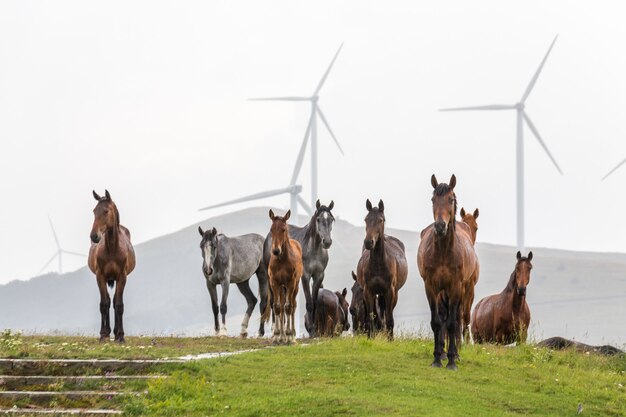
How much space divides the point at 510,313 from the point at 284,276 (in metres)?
5.30

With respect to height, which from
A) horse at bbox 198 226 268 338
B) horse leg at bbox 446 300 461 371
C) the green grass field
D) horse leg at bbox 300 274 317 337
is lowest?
the green grass field

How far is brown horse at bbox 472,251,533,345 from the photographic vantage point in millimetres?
26578

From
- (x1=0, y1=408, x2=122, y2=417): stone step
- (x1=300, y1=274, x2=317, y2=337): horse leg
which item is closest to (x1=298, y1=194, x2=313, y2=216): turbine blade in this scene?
(x1=300, y1=274, x2=317, y2=337): horse leg

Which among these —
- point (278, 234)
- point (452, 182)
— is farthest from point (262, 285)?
point (452, 182)

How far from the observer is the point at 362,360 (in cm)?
2142

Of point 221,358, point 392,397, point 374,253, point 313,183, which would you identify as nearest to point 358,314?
point 374,253

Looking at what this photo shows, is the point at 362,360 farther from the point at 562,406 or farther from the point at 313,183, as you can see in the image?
the point at 313,183

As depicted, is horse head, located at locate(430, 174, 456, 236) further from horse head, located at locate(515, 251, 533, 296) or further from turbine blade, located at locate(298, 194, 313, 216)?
turbine blade, located at locate(298, 194, 313, 216)

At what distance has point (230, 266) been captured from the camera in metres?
32.0

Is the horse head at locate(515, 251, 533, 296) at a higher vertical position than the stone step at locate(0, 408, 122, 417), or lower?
higher

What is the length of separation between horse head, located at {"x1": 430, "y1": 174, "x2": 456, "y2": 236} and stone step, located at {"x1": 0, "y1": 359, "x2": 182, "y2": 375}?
4.70 metres

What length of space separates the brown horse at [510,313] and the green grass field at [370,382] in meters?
2.16

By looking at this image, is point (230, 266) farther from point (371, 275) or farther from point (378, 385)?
point (378, 385)

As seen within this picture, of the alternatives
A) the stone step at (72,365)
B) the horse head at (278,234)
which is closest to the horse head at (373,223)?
the horse head at (278,234)
